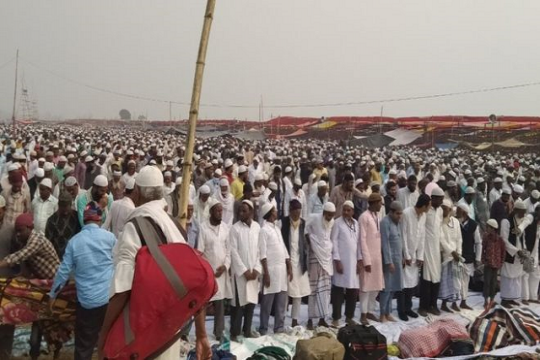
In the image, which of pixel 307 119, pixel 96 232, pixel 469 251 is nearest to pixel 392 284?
pixel 469 251

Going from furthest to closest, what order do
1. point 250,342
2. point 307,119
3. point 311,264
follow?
1. point 307,119
2. point 311,264
3. point 250,342

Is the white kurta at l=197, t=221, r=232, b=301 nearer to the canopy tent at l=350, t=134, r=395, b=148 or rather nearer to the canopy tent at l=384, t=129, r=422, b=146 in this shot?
the canopy tent at l=350, t=134, r=395, b=148

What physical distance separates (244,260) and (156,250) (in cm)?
334

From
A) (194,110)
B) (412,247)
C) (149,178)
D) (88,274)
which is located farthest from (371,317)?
(149,178)

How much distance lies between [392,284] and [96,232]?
12.8ft

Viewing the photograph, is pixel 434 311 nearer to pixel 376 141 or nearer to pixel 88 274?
pixel 88 274

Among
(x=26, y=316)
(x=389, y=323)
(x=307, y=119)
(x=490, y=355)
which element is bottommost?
(x=389, y=323)

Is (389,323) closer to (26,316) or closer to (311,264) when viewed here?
(311,264)

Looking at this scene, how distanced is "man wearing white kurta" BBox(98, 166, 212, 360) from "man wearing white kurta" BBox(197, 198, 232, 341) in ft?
9.19

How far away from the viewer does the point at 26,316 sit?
4121 mm

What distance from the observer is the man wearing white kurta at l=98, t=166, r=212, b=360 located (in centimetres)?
214

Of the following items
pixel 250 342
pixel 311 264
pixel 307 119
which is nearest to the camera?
pixel 250 342

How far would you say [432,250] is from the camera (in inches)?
A: 259

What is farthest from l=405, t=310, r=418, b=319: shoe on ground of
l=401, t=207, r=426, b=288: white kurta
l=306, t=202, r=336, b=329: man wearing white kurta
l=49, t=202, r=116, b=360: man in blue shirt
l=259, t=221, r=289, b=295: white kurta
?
l=49, t=202, r=116, b=360: man in blue shirt
